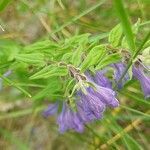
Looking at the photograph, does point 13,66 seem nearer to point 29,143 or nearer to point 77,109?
point 77,109

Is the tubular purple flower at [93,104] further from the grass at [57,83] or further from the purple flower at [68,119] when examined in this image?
the purple flower at [68,119]

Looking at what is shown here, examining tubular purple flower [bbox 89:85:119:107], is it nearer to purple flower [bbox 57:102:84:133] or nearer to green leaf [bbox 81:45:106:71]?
green leaf [bbox 81:45:106:71]

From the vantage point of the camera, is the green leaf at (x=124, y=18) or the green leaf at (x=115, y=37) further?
the green leaf at (x=115, y=37)

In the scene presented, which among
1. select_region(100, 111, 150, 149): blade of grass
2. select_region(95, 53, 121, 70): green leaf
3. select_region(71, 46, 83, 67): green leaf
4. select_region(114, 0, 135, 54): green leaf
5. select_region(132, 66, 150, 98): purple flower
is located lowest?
select_region(100, 111, 150, 149): blade of grass

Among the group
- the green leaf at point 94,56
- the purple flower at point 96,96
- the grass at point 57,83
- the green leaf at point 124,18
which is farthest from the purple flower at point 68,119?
the green leaf at point 124,18

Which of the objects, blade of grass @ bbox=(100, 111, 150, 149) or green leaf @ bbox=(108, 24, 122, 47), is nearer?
green leaf @ bbox=(108, 24, 122, 47)

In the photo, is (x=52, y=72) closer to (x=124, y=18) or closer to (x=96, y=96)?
(x=96, y=96)

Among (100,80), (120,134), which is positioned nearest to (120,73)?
(100,80)

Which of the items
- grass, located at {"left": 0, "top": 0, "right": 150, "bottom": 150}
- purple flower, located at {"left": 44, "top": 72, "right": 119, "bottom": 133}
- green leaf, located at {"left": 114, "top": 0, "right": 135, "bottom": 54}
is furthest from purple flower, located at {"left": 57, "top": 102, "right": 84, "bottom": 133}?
green leaf, located at {"left": 114, "top": 0, "right": 135, "bottom": 54}
